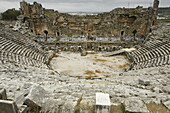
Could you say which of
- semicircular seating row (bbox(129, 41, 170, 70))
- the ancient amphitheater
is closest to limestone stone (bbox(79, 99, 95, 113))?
the ancient amphitheater

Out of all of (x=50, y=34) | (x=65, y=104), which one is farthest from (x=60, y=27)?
→ (x=65, y=104)

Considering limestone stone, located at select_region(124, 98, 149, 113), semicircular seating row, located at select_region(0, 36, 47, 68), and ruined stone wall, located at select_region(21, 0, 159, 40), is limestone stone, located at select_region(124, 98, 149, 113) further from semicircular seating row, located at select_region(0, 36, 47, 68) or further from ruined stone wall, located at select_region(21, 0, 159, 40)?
ruined stone wall, located at select_region(21, 0, 159, 40)

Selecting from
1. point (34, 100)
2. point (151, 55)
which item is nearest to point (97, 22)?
point (151, 55)

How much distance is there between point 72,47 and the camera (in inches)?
847

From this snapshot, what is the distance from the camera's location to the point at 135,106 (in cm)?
450

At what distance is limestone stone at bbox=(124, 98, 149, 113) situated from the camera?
4.27 meters

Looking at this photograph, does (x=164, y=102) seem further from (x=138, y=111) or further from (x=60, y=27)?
(x=60, y=27)

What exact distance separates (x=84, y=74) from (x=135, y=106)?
900cm

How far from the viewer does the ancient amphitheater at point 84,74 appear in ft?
13.9

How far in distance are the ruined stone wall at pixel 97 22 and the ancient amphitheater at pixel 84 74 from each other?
4.75 ft

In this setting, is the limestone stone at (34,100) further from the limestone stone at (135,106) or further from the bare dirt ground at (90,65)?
the bare dirt ground at (90,65)

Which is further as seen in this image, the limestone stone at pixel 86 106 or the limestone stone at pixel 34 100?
the limestone stone at pixel 86 106

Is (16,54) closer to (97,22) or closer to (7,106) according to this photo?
(7,106)

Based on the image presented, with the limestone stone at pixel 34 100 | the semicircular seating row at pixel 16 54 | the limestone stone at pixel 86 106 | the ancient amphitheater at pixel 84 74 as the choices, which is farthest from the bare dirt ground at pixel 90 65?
the limestone stone at pixel 34 100
